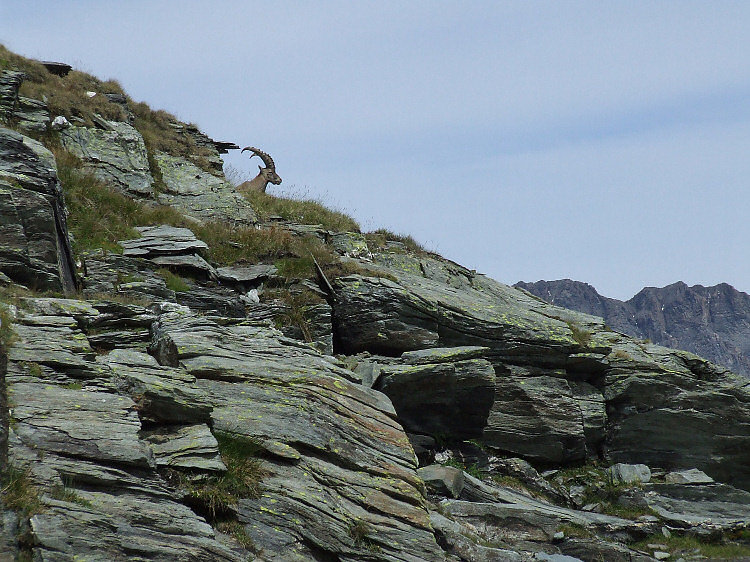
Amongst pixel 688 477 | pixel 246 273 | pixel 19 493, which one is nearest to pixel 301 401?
pixel 19 493

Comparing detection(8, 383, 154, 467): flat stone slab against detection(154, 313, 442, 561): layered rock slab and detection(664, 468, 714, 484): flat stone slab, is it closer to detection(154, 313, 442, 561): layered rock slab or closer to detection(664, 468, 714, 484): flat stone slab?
detection(154, 313, 442, 561): layered rock slab

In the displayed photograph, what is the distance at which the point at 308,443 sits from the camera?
37.7 feet

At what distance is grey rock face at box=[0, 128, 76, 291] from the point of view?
15117 millimetres

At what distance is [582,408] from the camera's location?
73.3 ft

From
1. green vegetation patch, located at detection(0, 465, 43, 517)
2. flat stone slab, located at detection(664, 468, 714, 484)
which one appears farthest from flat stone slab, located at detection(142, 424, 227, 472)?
flat stone slab, located at detection(664, 468, 714, 484)

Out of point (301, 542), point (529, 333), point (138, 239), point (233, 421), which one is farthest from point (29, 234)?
point (529, 333)

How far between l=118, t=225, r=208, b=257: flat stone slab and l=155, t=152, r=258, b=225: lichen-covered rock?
4150mm

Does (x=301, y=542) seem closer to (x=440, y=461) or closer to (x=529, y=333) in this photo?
(x=440, y=461)

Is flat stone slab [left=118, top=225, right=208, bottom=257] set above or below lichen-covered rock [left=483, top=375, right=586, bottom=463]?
above

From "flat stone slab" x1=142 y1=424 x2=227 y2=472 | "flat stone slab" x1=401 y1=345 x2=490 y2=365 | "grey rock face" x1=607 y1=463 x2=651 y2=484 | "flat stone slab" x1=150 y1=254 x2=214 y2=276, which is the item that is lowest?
"grey rock face" x1=607 y1=463 x2=651 y2=484

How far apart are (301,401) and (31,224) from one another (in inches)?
343

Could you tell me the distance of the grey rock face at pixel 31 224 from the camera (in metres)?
15.1

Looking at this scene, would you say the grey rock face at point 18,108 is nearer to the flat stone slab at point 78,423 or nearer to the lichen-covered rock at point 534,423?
the flat stone slab at point 78,423

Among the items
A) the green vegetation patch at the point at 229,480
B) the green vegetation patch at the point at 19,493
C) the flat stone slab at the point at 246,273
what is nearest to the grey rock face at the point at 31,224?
the flat stone slab at the point at 246,273
